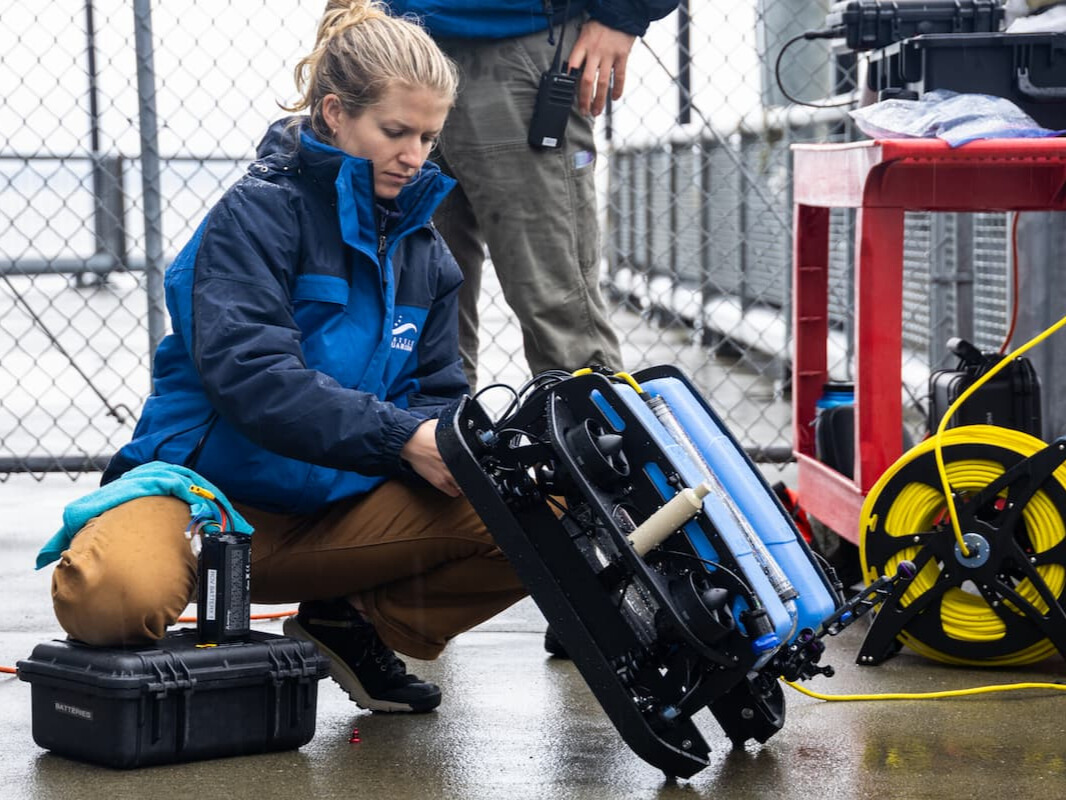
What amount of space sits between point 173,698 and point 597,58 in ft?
5.73

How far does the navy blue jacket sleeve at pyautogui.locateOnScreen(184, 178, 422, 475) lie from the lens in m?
2.54

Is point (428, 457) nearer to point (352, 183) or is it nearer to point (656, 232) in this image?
point (352, 183)

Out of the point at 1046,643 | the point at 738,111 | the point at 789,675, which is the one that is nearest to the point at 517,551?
the point at 789,675

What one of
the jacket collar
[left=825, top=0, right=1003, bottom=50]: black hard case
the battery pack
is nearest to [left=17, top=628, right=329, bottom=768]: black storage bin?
the battery pack

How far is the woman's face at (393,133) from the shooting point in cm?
277

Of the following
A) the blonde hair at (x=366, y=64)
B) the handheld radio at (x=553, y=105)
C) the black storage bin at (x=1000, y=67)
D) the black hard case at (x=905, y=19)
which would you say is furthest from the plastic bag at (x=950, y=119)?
the blonde hair at (x=366, y=64)

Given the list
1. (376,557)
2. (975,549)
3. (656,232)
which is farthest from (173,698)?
(656,232)

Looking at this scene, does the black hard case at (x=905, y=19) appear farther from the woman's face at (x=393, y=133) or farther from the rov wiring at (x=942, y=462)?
the woman's face at (x=393, y=133)

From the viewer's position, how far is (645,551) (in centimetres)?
229

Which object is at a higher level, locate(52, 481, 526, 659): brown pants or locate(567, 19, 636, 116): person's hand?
locate(567, 19, 636, 116): person's hand

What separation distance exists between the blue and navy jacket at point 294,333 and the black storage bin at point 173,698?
0.32 metres

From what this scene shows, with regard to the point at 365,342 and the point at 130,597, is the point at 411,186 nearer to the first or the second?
the point at 365,342

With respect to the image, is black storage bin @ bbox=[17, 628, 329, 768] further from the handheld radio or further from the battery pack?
the handheld radio

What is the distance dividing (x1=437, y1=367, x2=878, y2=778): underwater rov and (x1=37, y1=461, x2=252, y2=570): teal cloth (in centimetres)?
42
